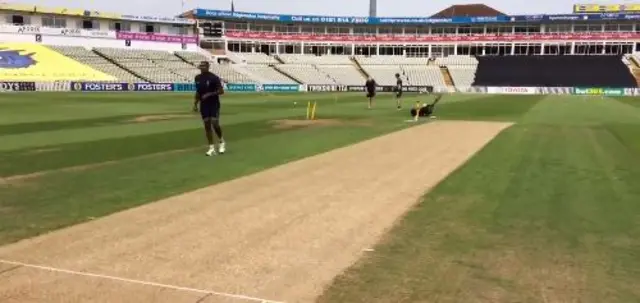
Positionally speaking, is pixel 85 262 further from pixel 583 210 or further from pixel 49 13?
pixel 49 13

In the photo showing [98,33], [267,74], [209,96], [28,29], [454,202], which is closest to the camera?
[454,202]

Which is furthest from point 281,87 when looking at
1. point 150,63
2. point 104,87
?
point 104,87

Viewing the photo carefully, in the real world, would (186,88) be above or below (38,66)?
below

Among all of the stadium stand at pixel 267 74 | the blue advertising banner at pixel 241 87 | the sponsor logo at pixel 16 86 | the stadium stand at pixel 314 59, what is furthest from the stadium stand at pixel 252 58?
the sponsor logo at pixel 16 86

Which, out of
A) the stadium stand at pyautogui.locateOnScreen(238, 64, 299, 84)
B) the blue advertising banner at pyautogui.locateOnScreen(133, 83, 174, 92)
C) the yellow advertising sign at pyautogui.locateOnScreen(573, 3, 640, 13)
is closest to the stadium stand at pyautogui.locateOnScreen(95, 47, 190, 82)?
the blue advertising banner at pyautogui.locateOnScreen(133, 83, 174, 92)

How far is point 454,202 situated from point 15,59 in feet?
218

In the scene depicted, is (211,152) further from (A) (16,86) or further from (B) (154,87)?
(B) (154,87)

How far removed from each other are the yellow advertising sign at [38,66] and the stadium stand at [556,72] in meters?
56.4

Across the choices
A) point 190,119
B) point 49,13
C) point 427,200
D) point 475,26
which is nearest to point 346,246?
point 427,200

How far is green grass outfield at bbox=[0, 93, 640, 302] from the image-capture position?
210 inches

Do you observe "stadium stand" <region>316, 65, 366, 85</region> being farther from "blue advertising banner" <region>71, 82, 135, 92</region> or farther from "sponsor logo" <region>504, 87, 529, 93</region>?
"blue advertising banner" <region>71, 82, 135, 92</region>

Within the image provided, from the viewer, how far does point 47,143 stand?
15.5 m

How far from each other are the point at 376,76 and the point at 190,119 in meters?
76.0

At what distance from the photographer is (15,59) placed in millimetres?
64188
